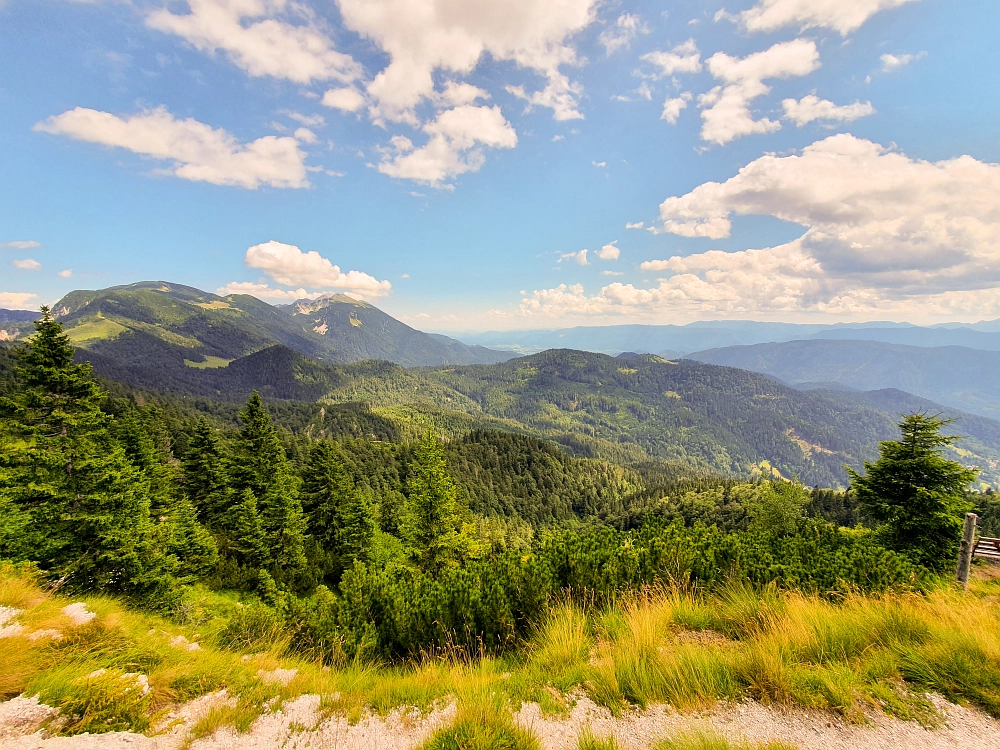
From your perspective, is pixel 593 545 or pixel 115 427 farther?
pixel 115 427

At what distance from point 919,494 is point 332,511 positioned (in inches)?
1469

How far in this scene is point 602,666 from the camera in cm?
576

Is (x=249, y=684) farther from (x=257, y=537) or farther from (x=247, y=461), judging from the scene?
(x=247, y=461)

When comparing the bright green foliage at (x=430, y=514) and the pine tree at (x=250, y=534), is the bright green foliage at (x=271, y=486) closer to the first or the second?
the pine tree at (x=250, y=534)

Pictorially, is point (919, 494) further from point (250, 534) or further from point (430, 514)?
point (250, 534)

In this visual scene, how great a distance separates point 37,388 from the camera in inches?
615

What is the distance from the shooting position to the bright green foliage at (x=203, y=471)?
30.4 meters

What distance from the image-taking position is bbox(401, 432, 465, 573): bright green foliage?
24.1 metres

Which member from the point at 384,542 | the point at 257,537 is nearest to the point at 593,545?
the point at 257,537

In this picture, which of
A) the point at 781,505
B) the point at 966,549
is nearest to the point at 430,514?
the point at 966,549

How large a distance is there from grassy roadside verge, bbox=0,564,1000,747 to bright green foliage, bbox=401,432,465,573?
16.6 metres

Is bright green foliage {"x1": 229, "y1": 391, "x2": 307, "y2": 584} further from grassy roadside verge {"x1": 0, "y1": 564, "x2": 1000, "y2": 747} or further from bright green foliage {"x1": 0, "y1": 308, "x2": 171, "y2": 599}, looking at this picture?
grassy roadside verge {"x1": 0, "y1": 564, "x2": 1000, "y2": 747}

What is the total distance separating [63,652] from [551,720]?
24.1 feet

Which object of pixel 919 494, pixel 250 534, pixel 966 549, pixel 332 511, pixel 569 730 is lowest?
pixel 332 511
